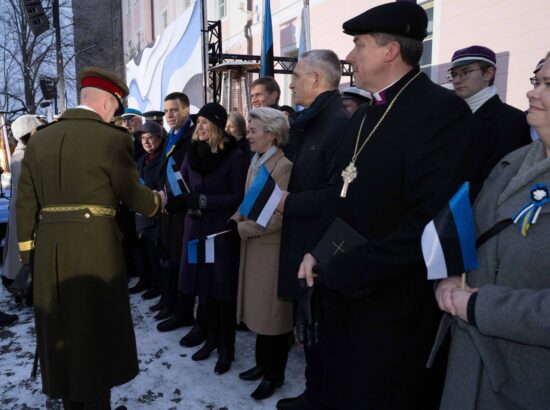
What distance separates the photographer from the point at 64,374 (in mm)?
2307

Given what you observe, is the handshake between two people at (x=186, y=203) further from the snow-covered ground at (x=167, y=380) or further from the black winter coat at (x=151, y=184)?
the snow-covered ground at (x=167, y=380)

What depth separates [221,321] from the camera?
3.21 m

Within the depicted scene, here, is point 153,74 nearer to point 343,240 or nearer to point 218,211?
point 218,211

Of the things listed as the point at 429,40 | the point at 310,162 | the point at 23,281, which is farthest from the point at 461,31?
the point at 23,281

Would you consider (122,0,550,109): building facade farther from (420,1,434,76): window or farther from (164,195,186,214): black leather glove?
(164,195,186,214): black leather glove

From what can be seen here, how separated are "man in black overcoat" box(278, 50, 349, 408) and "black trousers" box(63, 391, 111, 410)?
1.05 meters

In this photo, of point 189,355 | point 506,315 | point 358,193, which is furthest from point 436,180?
point 189,355

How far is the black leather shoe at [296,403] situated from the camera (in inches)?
100

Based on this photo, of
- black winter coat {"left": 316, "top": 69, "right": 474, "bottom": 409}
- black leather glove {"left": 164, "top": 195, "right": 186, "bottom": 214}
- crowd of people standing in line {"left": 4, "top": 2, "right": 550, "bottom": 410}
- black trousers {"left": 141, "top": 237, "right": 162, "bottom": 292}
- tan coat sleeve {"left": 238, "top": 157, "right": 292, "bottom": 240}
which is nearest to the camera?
crowd of people standing in line {"left": 4, "top": 2, "right": 550, "bottom": 410}

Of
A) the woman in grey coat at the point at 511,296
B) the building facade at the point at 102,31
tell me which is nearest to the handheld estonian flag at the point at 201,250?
the woman in grey coat at the point at 511,296

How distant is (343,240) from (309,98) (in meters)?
1.20

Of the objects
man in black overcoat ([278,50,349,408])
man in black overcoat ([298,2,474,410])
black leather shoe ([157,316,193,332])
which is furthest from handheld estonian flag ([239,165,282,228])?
black leather shoe ([157,316,193,332])

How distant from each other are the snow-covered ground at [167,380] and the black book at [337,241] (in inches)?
59.1

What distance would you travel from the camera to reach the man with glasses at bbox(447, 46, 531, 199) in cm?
270
